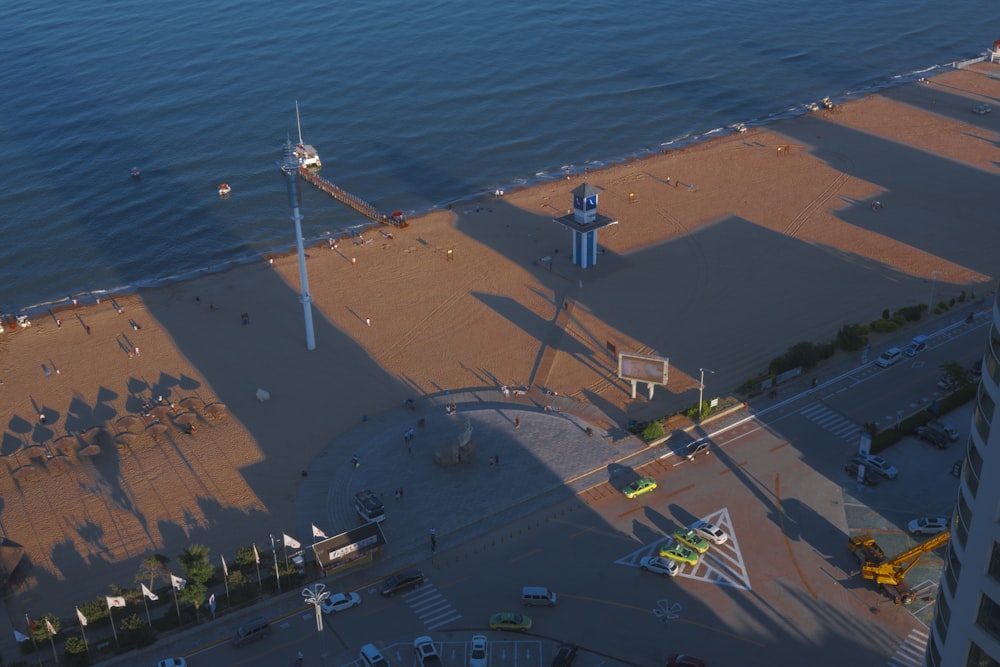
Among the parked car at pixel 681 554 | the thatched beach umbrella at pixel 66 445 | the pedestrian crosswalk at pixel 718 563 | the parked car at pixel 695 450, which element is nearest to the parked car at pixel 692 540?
the pedestrian crosswalk at pixel 718 563

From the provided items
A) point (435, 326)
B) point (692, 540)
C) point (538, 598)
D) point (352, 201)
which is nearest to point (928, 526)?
point (692, 540)

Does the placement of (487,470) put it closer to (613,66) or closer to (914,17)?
(613,66)

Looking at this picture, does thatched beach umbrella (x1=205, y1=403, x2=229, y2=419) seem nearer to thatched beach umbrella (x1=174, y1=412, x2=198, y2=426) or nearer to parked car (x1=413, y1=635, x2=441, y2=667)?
thatched beach umbrella (x1=174, y1=412, x2=198, y2=426)

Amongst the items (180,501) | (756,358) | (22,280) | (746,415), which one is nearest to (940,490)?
(746,415)

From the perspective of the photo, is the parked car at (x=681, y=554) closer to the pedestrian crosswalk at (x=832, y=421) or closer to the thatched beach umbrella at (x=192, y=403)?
the pedestrian crosswalk at (x=832, y=421)

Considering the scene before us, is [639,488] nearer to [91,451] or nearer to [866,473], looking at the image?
[866,473]

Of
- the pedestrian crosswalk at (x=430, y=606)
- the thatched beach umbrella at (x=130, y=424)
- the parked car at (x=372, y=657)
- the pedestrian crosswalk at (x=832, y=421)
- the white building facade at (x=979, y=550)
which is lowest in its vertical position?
the pedestrian crosswalk at (x=430, y=606)

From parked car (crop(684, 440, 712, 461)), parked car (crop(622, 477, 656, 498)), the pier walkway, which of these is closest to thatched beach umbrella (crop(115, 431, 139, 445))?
parked car (crop(622, 477, 656, 498))
